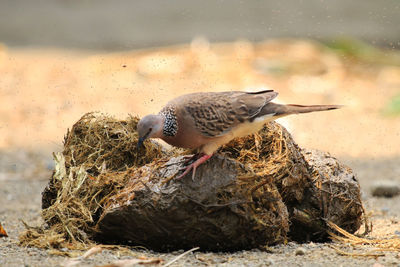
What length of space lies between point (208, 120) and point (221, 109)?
7.5 inches

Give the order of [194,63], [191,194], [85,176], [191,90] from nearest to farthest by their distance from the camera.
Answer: [191,194] < [85,176] < [191,90] < [194,63]

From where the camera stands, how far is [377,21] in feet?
50.3

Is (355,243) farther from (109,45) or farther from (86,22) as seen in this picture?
(86,22)

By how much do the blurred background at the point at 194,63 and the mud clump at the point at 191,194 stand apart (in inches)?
124

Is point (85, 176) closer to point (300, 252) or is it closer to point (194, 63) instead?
point (300, 252)

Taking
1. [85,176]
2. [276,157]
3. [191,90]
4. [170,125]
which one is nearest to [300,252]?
[276,157]

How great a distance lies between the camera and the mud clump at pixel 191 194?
13.5ft

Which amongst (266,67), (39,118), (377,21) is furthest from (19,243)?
(377,21)

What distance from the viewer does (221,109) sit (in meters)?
4.50

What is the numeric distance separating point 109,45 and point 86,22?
2303mm

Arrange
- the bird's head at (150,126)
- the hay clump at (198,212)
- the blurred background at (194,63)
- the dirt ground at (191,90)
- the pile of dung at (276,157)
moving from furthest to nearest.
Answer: the blurred background at (194,63) → the dirt ground at (191,90) → the pile of dung at (276,157) → the bird's head at (150,126) → the hay clump at (198,212)

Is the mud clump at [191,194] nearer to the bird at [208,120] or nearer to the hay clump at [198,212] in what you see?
the hay clump at [198,212]

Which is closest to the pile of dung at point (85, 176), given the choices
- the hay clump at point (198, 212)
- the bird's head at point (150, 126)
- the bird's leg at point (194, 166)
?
the hay clump at point (198, 212)

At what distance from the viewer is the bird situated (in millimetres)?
4270
